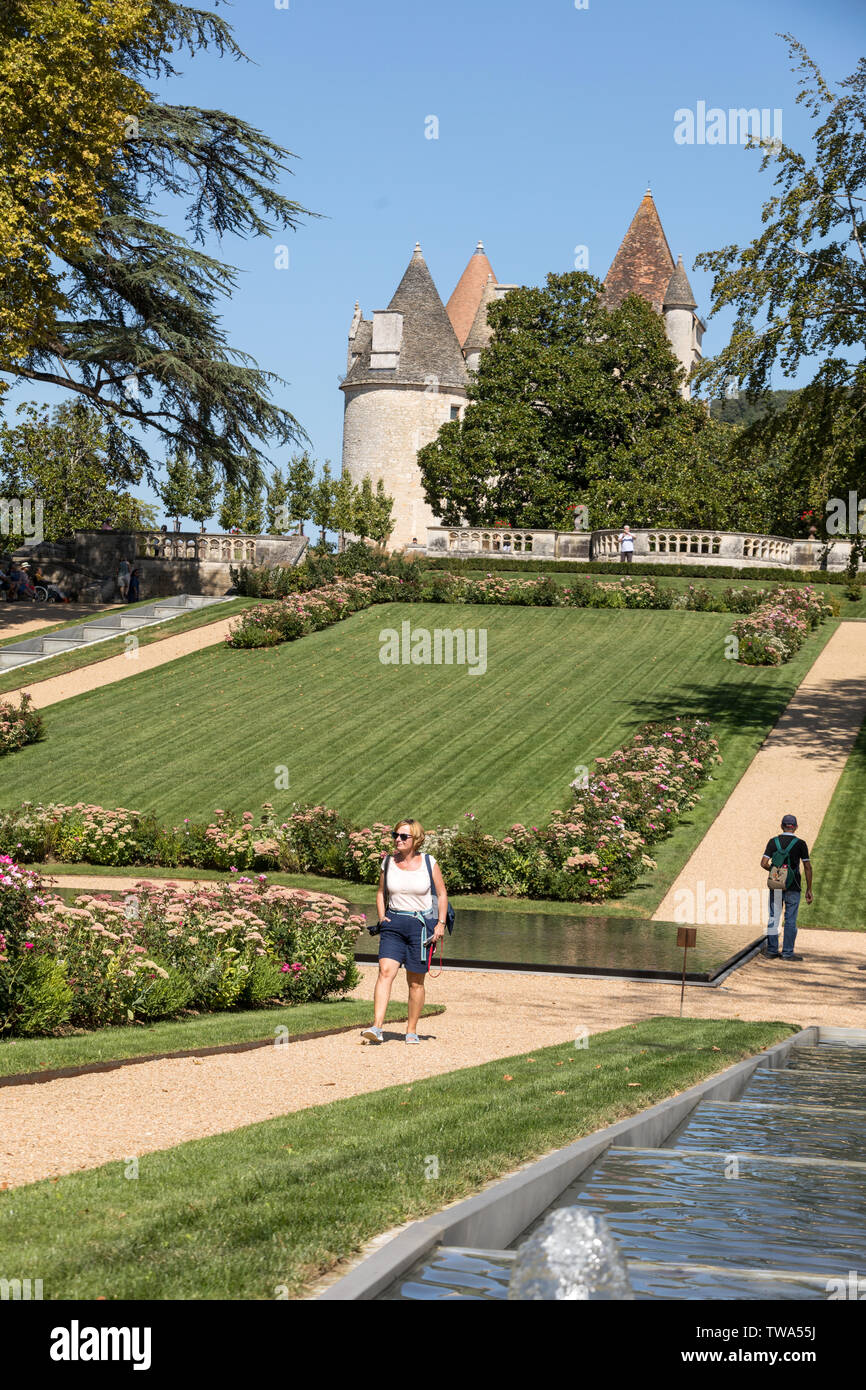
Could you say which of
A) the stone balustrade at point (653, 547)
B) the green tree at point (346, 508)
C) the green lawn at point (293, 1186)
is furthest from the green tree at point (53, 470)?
the green lawn at point (293, 1186)

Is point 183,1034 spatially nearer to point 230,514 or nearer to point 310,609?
point 310,609

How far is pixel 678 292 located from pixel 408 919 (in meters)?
71.8

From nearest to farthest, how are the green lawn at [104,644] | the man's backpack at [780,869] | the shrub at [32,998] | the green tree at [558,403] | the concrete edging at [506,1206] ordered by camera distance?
the concrete edging at [506,1206]
the shrub at [32,998]
the man's backpack at [780,869]
the green lawn at [104,644]
the green tree at [558,403]

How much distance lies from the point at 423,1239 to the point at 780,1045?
6.61 metres

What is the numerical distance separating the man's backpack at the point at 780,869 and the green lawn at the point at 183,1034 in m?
5.09

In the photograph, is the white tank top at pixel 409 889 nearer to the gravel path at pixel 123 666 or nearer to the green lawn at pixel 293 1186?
the green lawn at pixel 293 1186

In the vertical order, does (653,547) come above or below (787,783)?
above

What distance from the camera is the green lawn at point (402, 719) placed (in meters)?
24.3

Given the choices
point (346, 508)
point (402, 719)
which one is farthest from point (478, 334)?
point (402, 719)

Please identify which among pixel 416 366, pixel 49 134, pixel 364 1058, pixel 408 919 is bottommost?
pixel 364 1058

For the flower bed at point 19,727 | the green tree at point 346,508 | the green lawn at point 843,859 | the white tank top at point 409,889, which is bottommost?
the green lawn at point 843,859

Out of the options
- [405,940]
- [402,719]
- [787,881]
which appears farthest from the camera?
[402,719]

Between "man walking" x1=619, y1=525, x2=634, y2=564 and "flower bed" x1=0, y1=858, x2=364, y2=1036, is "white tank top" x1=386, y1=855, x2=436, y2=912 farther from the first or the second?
"man walking" x1=619, y1=525, x2=634, y2=564

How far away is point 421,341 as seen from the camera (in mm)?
76062
